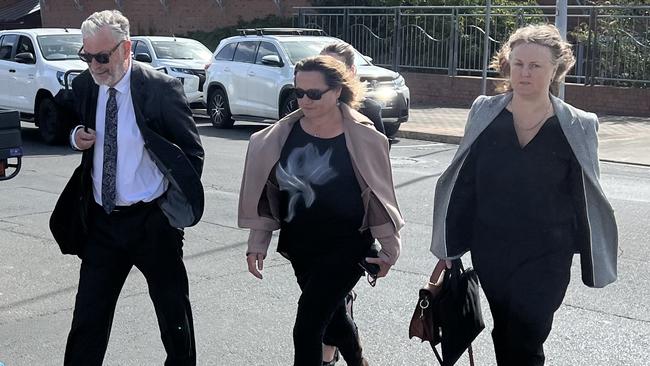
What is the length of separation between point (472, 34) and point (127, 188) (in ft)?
59.7

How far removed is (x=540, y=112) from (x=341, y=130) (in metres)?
0.86

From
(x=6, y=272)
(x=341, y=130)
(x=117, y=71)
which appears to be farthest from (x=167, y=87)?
(x=6, y=272)

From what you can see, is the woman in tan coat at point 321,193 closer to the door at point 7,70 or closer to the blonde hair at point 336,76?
the blonde hair at point 336,76

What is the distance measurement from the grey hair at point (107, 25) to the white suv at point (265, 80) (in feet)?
36.1

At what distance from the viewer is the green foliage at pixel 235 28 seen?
27.4 metres

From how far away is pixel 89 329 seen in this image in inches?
156

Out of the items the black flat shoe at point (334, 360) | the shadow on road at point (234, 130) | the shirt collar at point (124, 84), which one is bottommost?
the shadow on road at point (234, 130)

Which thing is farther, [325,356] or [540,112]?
[325,356]

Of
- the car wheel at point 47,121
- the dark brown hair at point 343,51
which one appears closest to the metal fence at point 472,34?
the car wheel at point 47,121

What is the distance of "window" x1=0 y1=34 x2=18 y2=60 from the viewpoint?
16.3m

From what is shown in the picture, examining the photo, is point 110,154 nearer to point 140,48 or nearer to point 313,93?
point 313,93

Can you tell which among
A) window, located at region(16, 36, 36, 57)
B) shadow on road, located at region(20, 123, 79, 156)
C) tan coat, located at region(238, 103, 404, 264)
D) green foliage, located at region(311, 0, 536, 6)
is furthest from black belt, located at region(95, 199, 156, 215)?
green foliage, located at region(311, 0, 536, 6)

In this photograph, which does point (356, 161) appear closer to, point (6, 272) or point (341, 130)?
point (341, 130)

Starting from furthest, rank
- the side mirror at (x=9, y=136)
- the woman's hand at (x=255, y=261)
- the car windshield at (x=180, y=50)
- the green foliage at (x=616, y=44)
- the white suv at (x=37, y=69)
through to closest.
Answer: the car windshield at (x=180, y=50), the green foliage at (x=616, y=44), the white suv at (x=37, y=69), the side mirror at (x=9, y=136), the woman's hand at (x=255, y=261)
